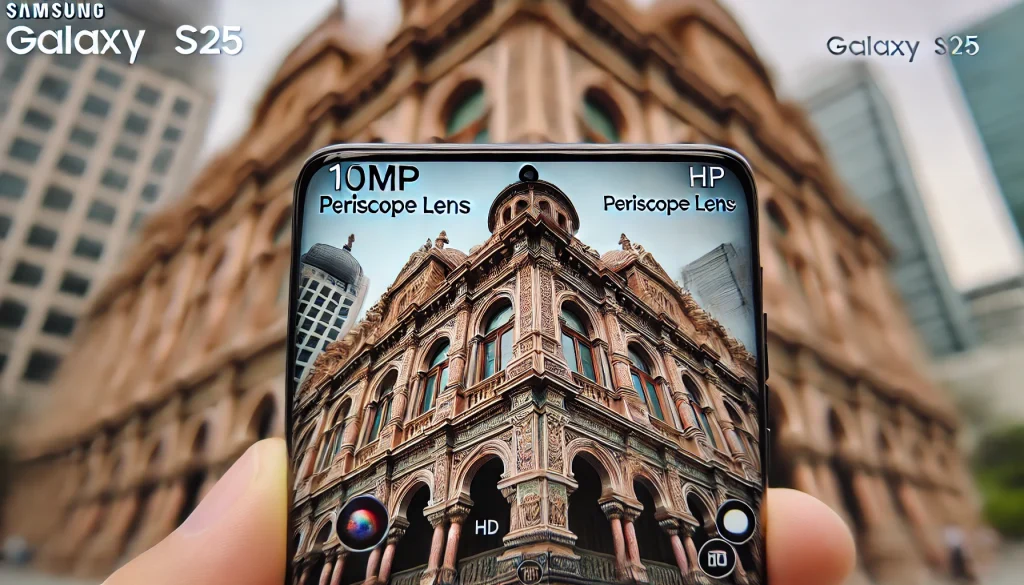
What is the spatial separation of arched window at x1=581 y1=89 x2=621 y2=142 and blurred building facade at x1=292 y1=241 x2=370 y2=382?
13.2 ft

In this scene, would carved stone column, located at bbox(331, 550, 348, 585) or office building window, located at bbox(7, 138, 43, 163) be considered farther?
office building window, located at bbox(7, 138, 43, 163)

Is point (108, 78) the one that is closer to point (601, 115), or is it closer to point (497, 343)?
point (601, 115)

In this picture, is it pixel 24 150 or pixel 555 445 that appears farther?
pixel 24 150

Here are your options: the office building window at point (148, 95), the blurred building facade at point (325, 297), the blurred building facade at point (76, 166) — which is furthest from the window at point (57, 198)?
the blurred building facade at point (325, 297)


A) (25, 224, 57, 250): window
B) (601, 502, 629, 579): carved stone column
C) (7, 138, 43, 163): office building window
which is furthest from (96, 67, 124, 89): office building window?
(601, 502, 629, 579): carved stone column

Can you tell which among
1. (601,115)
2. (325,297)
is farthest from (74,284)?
(325,297)

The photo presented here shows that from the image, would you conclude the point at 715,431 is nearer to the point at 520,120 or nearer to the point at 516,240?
the point at 516,240

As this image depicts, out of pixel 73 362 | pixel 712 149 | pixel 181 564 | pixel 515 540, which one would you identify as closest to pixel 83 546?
pixel 73 362

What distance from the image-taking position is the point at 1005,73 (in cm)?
462

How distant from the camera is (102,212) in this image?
6281 millimetres

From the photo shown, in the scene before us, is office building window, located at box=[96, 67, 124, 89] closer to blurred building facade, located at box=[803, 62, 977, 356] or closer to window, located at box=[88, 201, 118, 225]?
window, located at box=[88, 201, 118, 225]

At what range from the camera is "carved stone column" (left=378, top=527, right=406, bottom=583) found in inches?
44.3

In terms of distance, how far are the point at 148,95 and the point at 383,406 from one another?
5401mm

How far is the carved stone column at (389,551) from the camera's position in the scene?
44.3 inches
